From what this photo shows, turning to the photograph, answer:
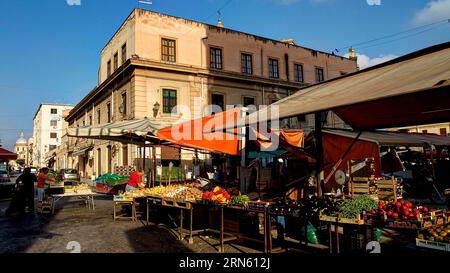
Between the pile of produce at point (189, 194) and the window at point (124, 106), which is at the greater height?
the window at point (124, 106)

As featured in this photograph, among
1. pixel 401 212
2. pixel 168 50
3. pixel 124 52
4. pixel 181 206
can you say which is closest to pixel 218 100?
pixel 168 50

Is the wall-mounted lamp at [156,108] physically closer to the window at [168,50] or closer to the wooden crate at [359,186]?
the window at [168,50]

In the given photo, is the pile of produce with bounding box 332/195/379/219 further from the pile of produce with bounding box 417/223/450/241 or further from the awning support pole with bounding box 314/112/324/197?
the awning support pole with bounding box 314/112/324/197

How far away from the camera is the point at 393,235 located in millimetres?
8453

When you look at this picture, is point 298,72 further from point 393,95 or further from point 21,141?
point 21,141

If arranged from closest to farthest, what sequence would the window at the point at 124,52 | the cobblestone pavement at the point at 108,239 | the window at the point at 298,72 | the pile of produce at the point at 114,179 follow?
the cobblestone pavement at the point at 108,239, the pile of produce at the point at 114,179, the window at the point at 124,52, the window at the point at 298,72

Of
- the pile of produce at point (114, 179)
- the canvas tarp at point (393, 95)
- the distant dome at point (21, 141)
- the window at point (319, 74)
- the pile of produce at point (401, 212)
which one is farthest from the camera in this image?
the distant dome at point (21, 141)

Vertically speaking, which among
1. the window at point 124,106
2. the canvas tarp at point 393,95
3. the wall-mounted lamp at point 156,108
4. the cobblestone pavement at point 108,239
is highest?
the window at point 124,106

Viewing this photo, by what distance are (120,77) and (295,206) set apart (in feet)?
72.5

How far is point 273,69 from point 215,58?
5.82 meters

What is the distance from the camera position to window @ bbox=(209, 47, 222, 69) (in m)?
26.0

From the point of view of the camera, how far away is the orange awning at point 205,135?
862cm

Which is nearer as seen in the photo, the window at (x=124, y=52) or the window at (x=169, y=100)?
the window at (x=169, y=100)

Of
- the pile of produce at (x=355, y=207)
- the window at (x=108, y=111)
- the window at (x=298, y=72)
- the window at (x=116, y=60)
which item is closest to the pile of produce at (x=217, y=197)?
the pile of produce at (x=355, y=207)
